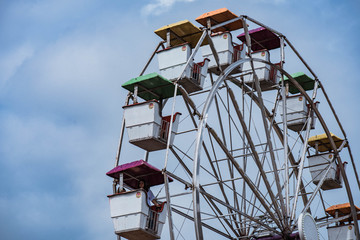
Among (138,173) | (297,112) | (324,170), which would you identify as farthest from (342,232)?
(138,173)

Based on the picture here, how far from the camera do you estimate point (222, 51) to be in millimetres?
29203

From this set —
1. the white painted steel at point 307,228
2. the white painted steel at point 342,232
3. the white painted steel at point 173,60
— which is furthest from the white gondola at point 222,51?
the white painted steel at point 342,232

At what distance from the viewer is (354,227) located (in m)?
32.5

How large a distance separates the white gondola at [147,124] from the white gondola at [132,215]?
1.74 meters

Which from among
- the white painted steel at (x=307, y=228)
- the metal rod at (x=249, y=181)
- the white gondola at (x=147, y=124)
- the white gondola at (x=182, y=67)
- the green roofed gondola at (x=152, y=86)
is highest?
the white gondola at (x=182, y=67)

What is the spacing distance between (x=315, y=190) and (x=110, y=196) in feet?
24.4

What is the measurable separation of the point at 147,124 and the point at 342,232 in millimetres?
10579

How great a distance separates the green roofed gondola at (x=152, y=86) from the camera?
26297 mm

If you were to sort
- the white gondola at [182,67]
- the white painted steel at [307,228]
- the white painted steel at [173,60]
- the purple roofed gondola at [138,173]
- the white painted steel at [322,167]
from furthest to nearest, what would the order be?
the white painted steel at [322,167] < the white painted steel at [173,60] < the white gondola at [182,67] < the white painted steel at [307,228] < the purple roofed gondola at [138,173]

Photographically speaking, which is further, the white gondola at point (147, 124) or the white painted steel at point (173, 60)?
the white painted steel at point (173, 60)

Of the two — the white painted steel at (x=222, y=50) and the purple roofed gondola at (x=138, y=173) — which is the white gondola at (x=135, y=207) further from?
the white painted steel at (x=222, y=50)

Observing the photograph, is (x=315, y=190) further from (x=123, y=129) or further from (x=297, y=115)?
(x=123, y=129)

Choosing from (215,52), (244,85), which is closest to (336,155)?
(244,85)

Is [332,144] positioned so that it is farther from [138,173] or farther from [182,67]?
[138,173]
